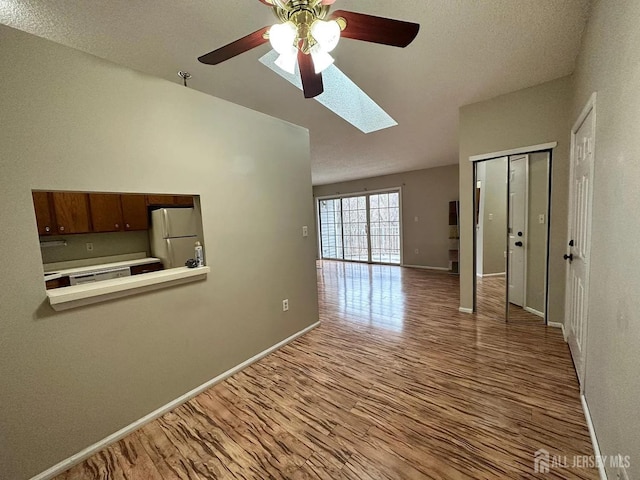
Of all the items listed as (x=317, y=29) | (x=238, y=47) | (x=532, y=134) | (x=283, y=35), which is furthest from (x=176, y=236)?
(x=532, y=134)

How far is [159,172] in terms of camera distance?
1858 millimetres

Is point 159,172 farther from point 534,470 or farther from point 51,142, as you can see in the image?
point 534,470

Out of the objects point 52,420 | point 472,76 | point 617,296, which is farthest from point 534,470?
point 472,76

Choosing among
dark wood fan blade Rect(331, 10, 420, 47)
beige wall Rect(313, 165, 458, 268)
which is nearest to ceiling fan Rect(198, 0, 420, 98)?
dark wood fan blade Rect(331, 10, 420, 47)

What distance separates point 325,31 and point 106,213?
11.6 ft

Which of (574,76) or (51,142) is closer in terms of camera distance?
(51,142)

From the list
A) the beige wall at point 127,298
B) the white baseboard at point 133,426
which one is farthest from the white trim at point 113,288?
the white baseboard at point 133,426

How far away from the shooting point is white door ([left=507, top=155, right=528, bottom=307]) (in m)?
3.10

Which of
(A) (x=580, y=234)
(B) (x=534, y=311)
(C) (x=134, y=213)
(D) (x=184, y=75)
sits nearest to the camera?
(A) (x=580, y=234)

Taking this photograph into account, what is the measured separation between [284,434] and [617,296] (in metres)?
1.86

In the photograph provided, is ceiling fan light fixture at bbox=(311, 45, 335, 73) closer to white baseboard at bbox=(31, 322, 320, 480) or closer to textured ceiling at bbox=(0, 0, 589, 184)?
textured ceiling at bbox=(0, 0, 589, 184)

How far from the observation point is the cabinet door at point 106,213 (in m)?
3.29

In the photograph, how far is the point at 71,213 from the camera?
10.2 ft

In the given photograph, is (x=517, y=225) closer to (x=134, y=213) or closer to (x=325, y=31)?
(x=325, y=31)
